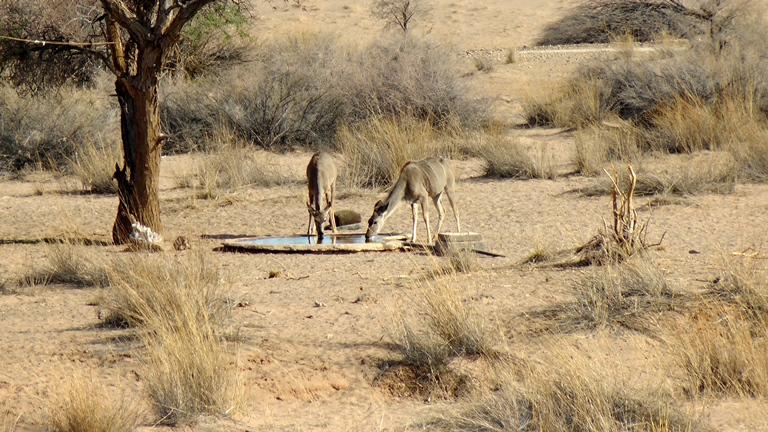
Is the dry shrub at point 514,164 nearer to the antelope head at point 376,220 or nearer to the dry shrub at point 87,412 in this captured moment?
the antelope head at point 376,220

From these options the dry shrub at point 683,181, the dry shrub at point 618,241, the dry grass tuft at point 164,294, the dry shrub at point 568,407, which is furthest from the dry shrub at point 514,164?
the dry shrub at point 568,407

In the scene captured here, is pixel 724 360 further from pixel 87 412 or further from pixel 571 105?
pixel 571 105

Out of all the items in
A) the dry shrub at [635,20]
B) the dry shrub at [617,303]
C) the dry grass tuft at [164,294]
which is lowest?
the dry shrub at [617,303]

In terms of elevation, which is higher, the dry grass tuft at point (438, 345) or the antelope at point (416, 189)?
the antelope at point (416, 189)

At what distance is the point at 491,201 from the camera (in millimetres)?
15477

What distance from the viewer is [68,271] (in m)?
10.8

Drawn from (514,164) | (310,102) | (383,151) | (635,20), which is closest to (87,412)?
(383,151)

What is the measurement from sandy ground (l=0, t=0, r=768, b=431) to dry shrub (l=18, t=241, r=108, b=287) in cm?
18

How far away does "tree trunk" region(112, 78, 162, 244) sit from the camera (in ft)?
41.5

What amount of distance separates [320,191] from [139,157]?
2466 mm

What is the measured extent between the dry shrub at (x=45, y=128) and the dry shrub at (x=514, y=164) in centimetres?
837

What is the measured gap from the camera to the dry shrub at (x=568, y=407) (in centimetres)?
596

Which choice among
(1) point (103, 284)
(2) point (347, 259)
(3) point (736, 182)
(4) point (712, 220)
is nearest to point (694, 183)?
(3) point (736, 182)

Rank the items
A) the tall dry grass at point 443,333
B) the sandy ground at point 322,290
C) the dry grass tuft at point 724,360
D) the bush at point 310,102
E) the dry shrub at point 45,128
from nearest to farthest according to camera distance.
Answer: the dry grass tuft at point 724,360 → the sandy ground at point 322,290 → the tall dry grass at point 443,333 → the dry shrub at point 45,128 → the bush at point 310,102
